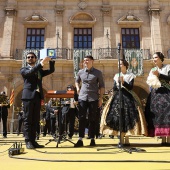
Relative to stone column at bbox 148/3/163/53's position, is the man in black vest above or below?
below

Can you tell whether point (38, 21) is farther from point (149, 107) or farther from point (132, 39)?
point (149, 107)

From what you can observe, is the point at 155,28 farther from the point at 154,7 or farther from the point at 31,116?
the point at 31,116

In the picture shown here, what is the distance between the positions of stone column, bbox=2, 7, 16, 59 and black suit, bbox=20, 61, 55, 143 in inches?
479

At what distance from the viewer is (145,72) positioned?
50.2 ft

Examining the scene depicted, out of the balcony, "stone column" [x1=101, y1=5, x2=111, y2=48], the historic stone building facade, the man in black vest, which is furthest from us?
"stone column" [x1=101, y1=5, x2=111, y2=48]

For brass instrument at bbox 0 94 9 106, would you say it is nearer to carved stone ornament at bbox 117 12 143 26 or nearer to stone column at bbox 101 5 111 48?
stone column at bbox 101 5 111 48

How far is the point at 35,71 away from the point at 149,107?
7.65 feet

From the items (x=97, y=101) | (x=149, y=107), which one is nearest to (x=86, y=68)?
(x=97, y=101)

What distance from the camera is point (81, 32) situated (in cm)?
1647

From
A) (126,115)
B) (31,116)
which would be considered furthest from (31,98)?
(126,115)

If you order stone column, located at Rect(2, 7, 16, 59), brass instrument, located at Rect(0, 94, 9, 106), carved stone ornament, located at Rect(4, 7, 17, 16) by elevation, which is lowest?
brass instrument, located at Rect(0, 94, 9, 106)

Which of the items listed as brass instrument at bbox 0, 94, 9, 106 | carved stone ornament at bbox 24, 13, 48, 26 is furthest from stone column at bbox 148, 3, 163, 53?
brass instrument at bbox 0, 94, 9, 106

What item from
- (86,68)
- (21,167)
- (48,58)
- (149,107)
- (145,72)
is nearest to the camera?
(21,167)

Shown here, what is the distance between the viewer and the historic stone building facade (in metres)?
15.2
